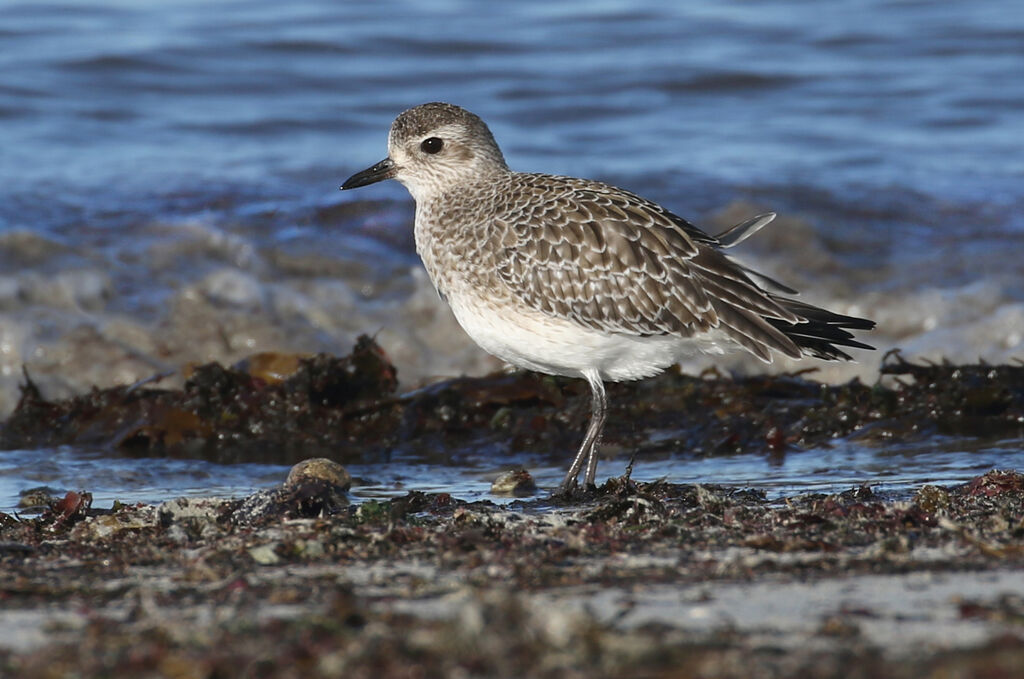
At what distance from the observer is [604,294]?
6570mm

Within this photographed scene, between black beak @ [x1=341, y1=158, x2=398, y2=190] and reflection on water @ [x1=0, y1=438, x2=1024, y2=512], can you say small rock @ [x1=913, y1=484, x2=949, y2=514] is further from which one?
black beak @ [x1=341, y1=158, x2=398, y2=190]

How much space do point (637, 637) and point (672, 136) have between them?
40.5 ft

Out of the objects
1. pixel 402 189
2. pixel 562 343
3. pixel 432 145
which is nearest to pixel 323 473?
pixel 562 343

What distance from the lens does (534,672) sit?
3.04 m

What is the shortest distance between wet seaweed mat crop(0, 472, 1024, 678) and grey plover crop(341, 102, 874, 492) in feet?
2.98

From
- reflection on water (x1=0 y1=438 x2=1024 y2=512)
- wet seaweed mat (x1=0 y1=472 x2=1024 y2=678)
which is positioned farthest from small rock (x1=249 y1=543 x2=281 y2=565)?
reflection on water (x1=0 y1=438 x2=1024 y2=512)

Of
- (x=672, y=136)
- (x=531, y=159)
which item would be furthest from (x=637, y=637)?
(x=672, y=136)

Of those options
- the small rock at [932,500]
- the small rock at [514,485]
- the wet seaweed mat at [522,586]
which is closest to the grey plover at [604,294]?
the small rock at [514,485]

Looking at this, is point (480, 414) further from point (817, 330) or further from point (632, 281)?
point (817, 330)

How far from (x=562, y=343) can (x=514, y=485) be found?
2.64 feet

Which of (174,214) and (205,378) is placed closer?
(205,378)

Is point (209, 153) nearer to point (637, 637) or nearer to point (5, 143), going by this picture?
point (5, 143)

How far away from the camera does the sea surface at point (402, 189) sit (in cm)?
1020

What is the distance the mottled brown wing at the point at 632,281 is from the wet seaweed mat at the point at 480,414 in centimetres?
159
